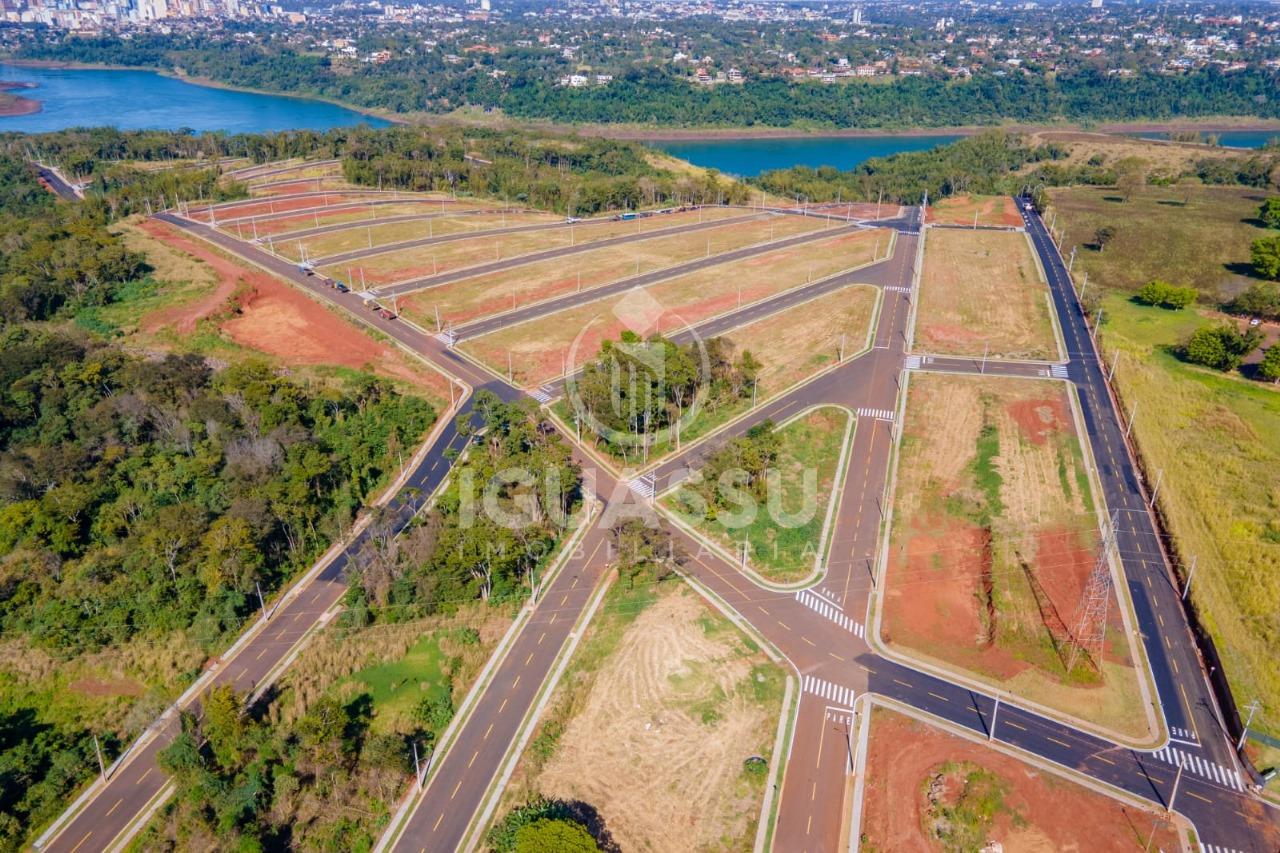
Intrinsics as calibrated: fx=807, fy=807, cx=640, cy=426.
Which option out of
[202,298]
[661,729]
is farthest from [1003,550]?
[202,298]

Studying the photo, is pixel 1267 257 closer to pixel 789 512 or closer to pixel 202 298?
pixel 789 512

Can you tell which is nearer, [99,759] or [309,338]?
[99,759]

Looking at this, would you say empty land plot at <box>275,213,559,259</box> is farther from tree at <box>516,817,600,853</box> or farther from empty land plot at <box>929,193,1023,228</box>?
tree at <box>516,817,600,853</box>

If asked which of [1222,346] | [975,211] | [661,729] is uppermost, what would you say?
[975,211]

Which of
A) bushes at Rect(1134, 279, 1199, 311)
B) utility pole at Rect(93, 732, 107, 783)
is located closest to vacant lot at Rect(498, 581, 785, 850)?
utility pole at Rect(93, 732, 107, 783)

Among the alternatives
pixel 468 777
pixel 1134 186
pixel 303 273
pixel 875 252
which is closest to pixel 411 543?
pixel 468 777

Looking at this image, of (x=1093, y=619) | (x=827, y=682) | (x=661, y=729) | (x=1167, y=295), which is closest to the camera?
(x=661, y=729)
